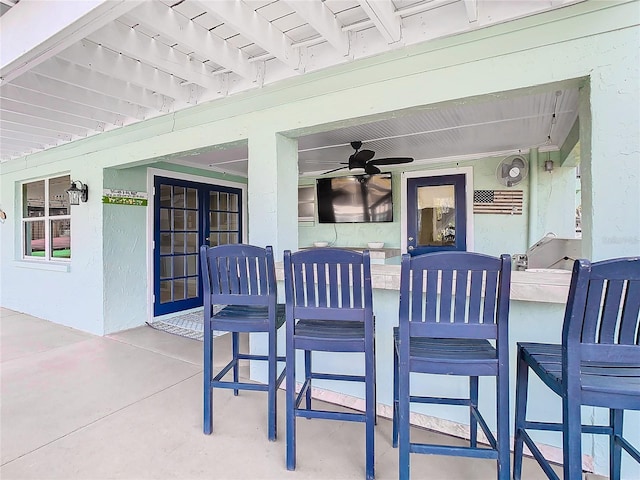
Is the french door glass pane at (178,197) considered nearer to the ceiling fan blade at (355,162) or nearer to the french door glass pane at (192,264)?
the french door glass pane at (192,264)

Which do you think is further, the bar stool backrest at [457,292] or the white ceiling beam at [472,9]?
the white ceiling beam at [472,9]

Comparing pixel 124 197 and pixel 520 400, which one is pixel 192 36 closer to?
pixel 520 400

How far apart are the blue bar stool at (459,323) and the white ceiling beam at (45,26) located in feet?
5.35

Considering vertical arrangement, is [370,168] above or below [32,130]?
below

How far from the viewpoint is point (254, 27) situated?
1.96 metres

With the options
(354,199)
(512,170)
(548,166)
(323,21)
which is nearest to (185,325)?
(354,199)

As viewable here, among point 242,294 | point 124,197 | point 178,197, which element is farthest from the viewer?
point 178,197

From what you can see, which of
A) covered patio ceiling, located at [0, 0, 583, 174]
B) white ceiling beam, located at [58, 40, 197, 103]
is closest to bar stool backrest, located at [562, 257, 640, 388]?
covered patio ceiling, located at [0, 0, 583, 174]

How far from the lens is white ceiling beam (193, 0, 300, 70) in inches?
69.7

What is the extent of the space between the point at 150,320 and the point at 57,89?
9.95 feet

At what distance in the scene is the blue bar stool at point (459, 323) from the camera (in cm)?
141

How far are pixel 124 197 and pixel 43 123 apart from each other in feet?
3.60

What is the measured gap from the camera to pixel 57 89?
2.80 meters

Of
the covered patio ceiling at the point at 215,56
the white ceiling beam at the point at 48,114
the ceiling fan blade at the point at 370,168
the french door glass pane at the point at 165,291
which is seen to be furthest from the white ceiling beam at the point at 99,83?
the french door glass pane at the point at 165,291
